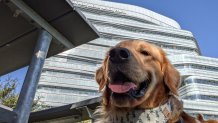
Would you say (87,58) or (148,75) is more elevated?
(87,58)

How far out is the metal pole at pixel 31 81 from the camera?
4.29 meters

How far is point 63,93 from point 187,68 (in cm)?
2963

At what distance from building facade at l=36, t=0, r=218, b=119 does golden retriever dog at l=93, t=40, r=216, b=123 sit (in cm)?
5773

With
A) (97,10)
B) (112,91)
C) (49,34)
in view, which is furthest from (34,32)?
(97,10)

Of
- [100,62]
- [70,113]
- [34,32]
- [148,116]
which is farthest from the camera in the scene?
[100,62]

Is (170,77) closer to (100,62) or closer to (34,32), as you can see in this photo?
(34,32)

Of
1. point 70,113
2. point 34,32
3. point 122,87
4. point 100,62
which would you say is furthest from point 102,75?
point 100,62

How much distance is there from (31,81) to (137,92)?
2.04 m

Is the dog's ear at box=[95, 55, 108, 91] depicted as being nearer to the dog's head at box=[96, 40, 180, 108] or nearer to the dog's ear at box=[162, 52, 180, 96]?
the dog's head at box=[96, 40, 180, 108]

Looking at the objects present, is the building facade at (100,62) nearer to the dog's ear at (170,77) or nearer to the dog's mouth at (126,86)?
the dog's ear at (170,77)

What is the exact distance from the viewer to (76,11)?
4.71 metres

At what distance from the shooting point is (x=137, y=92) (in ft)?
10.1

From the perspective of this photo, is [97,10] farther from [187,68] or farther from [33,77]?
[33,77]

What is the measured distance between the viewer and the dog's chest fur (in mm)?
3014
